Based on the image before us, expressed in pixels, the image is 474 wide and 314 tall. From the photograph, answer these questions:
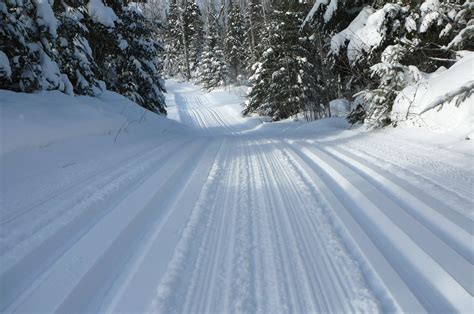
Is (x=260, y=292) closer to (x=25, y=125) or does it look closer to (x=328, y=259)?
(x=328, y=259)

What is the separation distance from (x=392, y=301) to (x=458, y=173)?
2737 millimetres

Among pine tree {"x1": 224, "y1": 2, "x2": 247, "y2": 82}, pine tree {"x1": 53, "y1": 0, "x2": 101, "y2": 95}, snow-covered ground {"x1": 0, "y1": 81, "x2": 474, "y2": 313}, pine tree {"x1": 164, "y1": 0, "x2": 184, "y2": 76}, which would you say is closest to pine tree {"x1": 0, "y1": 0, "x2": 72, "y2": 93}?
snow-covered ground {"x1": 0, "y1": 81, "x2": 474, "y2": 313}

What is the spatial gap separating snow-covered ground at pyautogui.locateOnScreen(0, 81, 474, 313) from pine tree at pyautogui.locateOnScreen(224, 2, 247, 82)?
39.1m

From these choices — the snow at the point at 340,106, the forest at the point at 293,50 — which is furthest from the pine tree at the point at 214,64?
the snow at the point at 340,106

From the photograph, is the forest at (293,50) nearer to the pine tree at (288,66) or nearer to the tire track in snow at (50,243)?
the pine tree at (288,66)

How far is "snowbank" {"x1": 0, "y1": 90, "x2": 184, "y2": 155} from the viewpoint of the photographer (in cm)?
466

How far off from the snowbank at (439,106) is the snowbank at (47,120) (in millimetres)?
5715

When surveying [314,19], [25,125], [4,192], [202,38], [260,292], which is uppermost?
[202,38]

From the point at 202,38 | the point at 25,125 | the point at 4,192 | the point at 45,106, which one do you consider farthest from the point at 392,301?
the point at 202,38

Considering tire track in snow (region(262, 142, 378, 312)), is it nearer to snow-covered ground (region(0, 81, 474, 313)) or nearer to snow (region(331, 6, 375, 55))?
snow-covered ground (region(0, 81, 474, 313))

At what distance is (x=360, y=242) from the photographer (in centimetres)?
262

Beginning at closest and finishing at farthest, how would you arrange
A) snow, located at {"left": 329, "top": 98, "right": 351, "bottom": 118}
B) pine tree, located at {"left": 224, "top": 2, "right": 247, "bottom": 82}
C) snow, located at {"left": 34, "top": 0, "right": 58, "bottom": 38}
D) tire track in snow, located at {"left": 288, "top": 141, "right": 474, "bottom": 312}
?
tire track in snow, located at {"left": 288, "top": 141, "right": 474, "bottom": 312}, snow, located at {"left": 34, "top": 0, "right": 58, "bottom": 38}, snow, located at {"left": 329, "top": 98, "right": 351, "bottom": 118}, pine tree, located at {"left": 224, "top": 2, "right": 247, "bottom": 82}

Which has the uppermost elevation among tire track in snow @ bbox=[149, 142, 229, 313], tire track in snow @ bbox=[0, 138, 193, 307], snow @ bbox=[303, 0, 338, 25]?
snow @ bbox=[303, 0, 338, 25]

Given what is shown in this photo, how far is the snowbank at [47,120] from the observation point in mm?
4664
